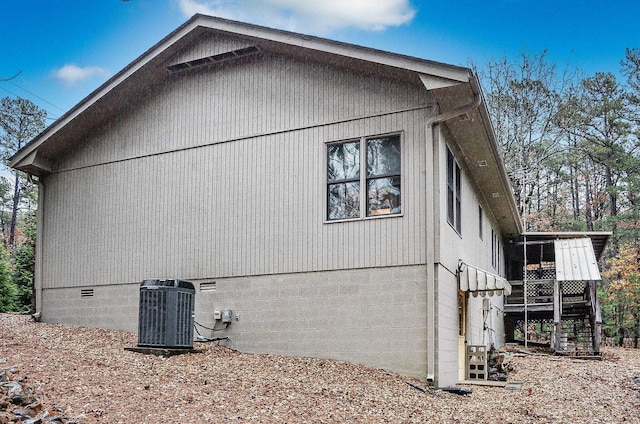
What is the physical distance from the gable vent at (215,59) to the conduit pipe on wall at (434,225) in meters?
3.77

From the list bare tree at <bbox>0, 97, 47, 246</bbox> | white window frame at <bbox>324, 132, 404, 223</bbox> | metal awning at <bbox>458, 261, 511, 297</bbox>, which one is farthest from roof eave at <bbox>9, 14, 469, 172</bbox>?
bare tree at <bbox>0, 97, 47, 246</bbox>

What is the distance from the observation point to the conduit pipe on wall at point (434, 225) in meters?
9.21

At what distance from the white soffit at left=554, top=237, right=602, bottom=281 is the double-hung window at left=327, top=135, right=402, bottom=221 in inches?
367

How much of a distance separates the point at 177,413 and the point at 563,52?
28.1m

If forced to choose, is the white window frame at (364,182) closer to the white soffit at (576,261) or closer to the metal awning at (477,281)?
the metal awning at (477,281)

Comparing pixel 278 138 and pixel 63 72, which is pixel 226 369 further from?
pixel 63 72

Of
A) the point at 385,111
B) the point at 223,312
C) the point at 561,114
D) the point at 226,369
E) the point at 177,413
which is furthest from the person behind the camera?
the point at 561,114

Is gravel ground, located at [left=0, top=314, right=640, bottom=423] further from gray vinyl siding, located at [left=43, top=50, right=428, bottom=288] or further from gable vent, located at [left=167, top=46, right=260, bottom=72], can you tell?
gable vent, located at [left=167, top=46, right=260, bottom=72]

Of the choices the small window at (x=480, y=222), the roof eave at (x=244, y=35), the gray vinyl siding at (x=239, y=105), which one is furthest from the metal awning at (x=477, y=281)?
the small window at (x=480, y=222)

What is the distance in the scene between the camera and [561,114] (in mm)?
27594

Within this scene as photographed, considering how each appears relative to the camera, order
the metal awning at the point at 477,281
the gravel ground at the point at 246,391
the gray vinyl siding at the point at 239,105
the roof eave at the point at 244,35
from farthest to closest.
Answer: the metal awning at the point at 477,281
the gray vinyl siding at the point at 239,105
the roof eave at the point at 244,35
the gravel ground at the point at 246,391

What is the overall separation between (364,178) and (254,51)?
11.0 ft

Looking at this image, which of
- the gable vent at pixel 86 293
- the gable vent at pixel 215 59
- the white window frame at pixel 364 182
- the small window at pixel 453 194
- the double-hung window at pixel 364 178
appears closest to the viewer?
the white window frame at pixel 364 182

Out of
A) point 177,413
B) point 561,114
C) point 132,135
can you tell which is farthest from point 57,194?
point 561,114
